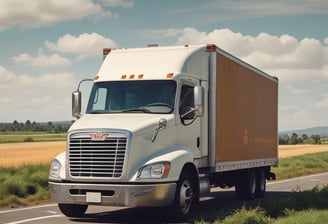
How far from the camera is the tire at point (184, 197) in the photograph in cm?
1134

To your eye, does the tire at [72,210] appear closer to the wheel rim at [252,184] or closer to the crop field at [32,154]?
the wheel rim at [252,184]

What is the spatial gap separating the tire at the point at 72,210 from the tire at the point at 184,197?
7.46ft

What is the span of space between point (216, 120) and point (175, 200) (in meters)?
2.76

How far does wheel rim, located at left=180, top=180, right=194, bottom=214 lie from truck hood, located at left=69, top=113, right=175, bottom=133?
126 cm

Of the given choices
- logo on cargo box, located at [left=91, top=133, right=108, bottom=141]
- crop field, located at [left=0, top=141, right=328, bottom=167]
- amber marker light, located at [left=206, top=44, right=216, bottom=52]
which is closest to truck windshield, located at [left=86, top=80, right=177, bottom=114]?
logo on cargo box, located at [left=91, top=133, right=108, bottom=141]

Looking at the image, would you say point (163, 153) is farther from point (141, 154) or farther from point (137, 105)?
point (137, 105)

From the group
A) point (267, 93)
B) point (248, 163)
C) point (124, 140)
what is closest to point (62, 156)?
point (124, 140)

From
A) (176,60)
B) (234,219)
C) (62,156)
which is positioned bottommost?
(234,219)

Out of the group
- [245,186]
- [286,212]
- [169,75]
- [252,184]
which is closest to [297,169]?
[252,184]

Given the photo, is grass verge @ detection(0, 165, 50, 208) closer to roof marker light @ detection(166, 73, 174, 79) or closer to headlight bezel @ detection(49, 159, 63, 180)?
headlight bezel @ detection(49, 159, 63, 180)

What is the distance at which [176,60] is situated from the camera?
41.3 feet

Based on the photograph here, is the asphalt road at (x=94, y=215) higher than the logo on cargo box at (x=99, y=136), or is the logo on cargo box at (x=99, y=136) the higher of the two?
the logo on cargo box at (x=99, y=136)

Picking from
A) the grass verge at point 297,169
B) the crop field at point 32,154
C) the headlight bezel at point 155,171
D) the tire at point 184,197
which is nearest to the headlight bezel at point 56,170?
the headlight bezel at point 155,171

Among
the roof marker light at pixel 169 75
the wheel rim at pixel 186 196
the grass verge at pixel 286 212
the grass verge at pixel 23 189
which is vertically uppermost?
the roof marker light at pixel 169 75
